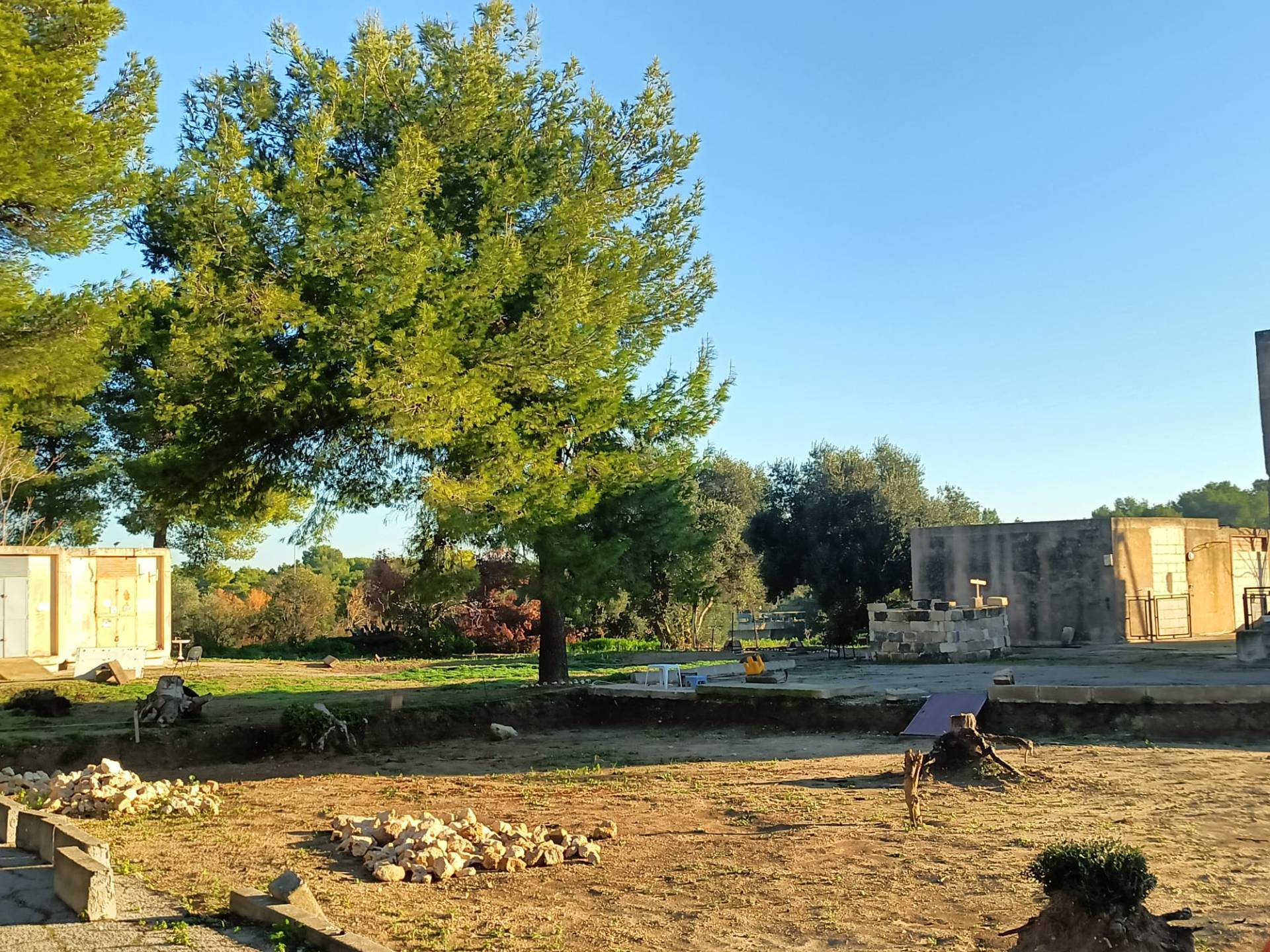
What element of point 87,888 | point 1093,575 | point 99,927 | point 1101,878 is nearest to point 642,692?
point 87,888

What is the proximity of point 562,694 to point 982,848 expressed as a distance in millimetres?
11295

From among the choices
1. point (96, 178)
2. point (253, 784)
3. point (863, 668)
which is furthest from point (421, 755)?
point (863, 668)

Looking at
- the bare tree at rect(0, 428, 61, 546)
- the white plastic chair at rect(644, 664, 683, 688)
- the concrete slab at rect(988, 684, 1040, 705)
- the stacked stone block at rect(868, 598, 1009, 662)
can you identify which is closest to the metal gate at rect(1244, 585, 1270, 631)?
the stacked stone block at rect(868, 598, 1009, 662)

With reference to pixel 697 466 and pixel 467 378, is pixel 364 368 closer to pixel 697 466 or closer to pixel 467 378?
pixel 467 378

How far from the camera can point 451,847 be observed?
8.02 metres

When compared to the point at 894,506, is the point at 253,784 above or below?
below

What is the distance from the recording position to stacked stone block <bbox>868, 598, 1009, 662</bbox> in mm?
24109

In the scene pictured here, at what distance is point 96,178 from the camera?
40.0 ft

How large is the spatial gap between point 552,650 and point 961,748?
9.55m

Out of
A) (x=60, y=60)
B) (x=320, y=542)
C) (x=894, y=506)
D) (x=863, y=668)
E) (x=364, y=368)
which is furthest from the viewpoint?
(x=894, y=506)

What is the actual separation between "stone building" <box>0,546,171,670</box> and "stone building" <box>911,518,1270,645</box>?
20.0 m

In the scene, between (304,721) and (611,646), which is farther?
(611,646)

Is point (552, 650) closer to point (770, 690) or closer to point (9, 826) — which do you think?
point (770, 690)

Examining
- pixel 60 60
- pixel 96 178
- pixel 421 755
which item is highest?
pixel 60 60
